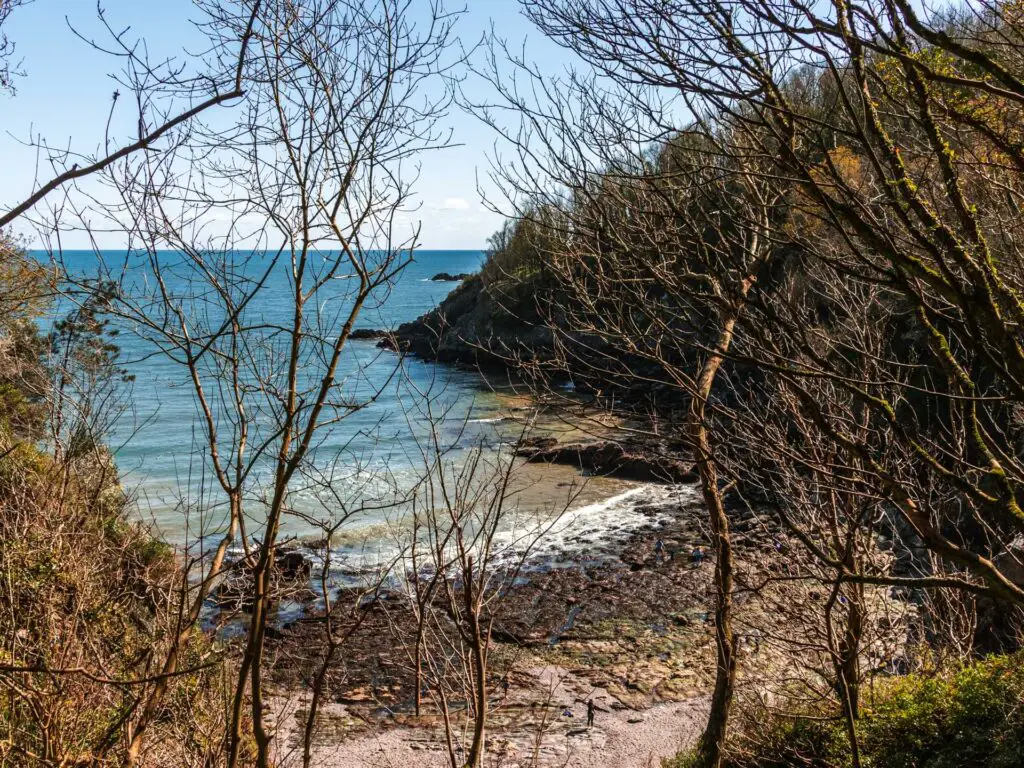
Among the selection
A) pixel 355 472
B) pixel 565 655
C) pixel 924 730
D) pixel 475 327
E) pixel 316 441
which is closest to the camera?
pixel 924 730

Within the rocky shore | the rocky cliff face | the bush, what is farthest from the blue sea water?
the bush

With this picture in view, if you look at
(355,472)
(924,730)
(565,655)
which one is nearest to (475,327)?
(355,472)

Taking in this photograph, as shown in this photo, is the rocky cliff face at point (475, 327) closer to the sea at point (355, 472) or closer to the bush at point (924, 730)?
the sea at point (355, 472)

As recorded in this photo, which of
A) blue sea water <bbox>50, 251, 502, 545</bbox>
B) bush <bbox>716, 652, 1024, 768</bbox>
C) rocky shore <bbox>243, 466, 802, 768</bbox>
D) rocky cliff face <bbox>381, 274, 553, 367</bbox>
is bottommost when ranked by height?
rocky shore <bbox>243, 466, 802, 768</bbox>

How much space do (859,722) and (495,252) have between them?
42.2 m

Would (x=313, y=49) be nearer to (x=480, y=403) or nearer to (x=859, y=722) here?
(x=859, y=722)

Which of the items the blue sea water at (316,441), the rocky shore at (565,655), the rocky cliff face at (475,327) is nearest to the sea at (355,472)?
the blue sea water at (316,441)

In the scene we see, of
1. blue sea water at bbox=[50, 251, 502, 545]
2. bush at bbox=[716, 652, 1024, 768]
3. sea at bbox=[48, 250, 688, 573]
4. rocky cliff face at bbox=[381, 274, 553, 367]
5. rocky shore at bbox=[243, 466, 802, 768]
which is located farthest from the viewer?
rocky cliff face at bbox=[381, 274, 553, 367]

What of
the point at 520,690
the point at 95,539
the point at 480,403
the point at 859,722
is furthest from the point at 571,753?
the point at 480,403

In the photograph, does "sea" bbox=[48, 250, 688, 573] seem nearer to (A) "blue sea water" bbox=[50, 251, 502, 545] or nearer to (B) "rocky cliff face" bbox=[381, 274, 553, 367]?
(A) "blue sea water" bbox=[50, 251, 502, 545]

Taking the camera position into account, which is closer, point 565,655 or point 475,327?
point 565,655

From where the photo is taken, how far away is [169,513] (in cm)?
2131

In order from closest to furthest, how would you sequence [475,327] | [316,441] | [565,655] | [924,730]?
[924,730]
[565,655]
[316,441]
[475,327]

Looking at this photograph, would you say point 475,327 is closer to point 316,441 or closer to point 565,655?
point 316,441
